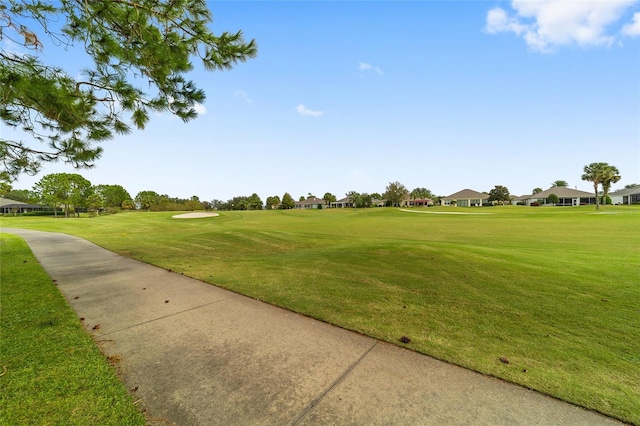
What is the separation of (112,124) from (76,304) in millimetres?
3767

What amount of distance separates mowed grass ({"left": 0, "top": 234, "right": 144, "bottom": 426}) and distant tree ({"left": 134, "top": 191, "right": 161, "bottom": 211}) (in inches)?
3405

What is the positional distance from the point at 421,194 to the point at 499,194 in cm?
2346

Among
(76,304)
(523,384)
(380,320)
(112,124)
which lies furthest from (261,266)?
(523,384)

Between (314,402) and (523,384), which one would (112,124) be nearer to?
(314,402)

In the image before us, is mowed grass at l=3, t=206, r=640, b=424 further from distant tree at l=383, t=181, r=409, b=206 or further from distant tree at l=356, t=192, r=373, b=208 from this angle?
distant tree at l=356, t=192, r=373, b=208

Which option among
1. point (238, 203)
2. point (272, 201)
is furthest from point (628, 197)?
point (238, 203)

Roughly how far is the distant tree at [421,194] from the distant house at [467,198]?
7.94 meters

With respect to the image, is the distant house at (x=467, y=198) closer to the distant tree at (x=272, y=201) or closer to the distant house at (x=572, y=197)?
the distant house at (x=572, y=197)

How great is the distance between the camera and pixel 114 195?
76562mm

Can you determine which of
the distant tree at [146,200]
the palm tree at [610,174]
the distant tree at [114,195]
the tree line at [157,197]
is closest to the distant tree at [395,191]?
the tree line at [157,197]

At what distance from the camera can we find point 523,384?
2357mm

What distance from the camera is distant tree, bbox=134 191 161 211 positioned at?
81.2 metres

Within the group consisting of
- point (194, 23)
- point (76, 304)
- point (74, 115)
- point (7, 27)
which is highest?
point (194, 23)

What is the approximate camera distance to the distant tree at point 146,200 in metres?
81.2
